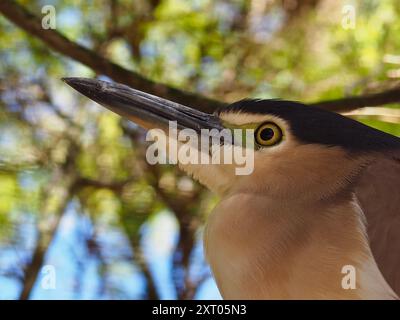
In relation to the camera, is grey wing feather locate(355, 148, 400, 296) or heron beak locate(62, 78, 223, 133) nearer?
grey wing feather locate(355, 148, 400, 296)

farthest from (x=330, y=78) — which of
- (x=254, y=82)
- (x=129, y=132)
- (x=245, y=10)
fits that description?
(x=129, y=132)

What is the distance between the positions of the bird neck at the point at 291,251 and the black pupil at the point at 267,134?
127 millimetres

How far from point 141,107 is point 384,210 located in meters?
0.56

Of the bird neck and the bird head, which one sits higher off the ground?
the bird head

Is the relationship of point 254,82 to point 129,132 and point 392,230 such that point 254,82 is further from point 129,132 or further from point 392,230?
point 392,230

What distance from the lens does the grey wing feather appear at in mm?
1580

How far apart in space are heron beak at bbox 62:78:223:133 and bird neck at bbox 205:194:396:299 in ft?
0.66

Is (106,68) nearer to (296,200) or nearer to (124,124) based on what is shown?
(124,124)

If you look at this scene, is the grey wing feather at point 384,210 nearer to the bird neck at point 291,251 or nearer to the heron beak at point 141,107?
the bird neck at point 291,251

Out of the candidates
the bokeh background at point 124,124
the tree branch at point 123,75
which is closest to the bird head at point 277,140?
the tree branch at point 123,75

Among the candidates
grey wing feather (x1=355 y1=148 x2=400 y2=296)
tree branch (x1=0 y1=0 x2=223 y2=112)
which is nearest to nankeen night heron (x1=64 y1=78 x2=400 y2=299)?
grey wing feather (x1=355 y1=148 x2=400 y2=296)

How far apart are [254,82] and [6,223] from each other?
93 cm

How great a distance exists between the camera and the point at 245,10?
2979 millimetres

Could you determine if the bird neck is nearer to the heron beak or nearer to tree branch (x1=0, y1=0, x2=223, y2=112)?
the heron beak
